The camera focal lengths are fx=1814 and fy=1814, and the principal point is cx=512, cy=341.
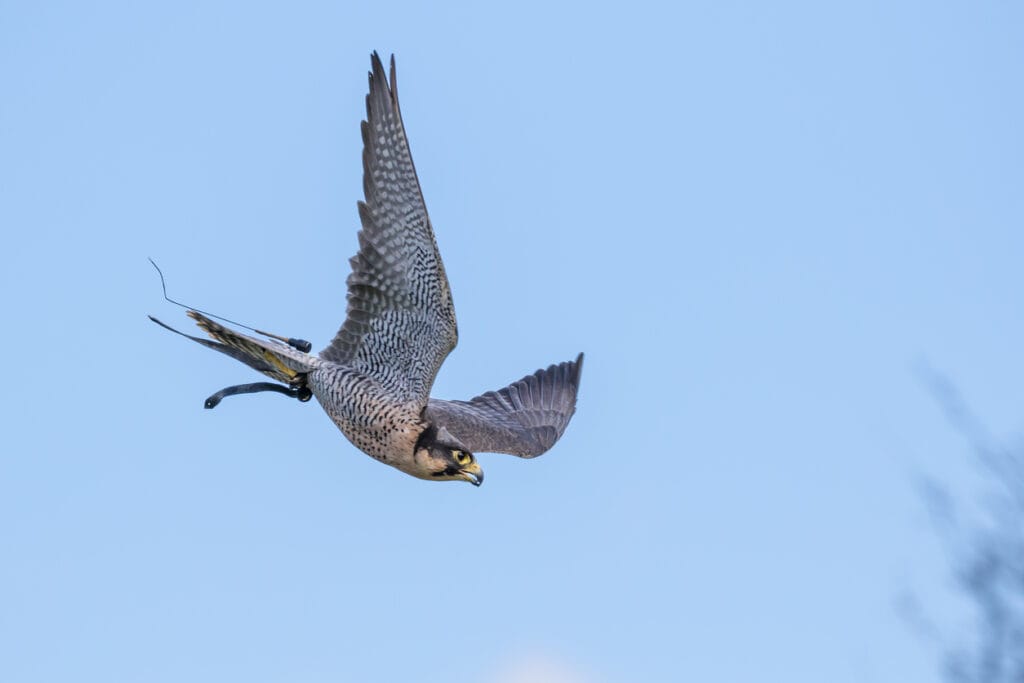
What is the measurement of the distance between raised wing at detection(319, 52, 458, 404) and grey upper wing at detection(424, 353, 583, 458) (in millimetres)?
1794

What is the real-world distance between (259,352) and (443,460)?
1483mm

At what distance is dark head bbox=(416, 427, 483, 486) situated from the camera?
12.6m

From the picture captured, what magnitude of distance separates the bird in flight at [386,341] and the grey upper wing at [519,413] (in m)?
1.72

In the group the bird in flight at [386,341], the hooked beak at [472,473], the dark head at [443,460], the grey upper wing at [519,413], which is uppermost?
the grey upper wing at [519,413]

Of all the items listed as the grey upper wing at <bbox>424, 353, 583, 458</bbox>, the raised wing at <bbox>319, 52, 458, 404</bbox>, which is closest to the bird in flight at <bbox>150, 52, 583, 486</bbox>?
the raised wing at <bbox>319, 52, 458, 404</bbox>

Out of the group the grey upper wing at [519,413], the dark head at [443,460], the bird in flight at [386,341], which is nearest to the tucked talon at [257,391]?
the bird in flight at [386,341]

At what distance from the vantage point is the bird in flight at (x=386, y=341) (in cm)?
1210

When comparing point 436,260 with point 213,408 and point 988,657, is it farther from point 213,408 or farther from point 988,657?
point 988,657

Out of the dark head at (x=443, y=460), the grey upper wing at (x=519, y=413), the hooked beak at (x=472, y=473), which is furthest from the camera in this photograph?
the grey upper wing at (x=519, y=413)

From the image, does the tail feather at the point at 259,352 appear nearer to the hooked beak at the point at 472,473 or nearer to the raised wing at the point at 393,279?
the raised wing at the point at 393,279

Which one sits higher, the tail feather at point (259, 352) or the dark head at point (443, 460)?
the tail feather at point (259, 352)

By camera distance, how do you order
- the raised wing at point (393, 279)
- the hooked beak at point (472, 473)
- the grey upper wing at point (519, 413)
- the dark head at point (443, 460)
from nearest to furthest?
1. the raised wing at point (393, 279)
2. the dark head at point (443, 460)
3. the hooked beak at point (472, 473)
4. the grey upper wing at point (519, 413)

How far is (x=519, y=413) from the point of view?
16688mm

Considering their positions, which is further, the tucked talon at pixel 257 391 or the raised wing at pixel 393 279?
the tucked talon at pixel 257 391
